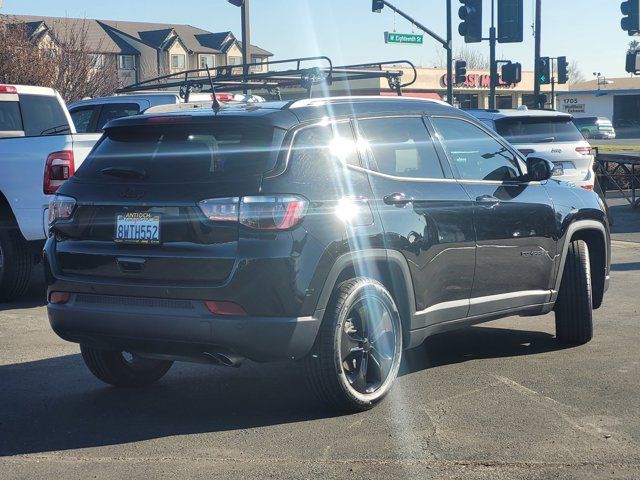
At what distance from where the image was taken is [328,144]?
18.6 feet

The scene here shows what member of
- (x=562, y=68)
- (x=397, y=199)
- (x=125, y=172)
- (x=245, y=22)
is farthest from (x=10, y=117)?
(x=562, y=68)

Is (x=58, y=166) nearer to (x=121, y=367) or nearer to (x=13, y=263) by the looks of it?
(x=13, y=263)

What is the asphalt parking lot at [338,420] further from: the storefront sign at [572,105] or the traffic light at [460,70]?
the storefront sign at [572,105]

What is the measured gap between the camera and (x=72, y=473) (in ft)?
15.5

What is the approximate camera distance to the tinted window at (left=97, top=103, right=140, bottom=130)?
12.7 m

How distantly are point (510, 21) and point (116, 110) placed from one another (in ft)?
48.3

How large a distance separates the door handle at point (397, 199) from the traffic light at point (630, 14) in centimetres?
1605

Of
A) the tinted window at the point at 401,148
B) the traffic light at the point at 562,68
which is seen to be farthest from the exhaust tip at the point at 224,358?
the traffic light at the point at 562,68

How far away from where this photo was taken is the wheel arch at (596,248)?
24.7 feet

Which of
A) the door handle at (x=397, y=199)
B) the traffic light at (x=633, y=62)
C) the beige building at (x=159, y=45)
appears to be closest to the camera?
the door handle at (x=397, y=199)

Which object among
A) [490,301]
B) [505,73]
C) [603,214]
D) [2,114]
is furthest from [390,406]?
[505,73]

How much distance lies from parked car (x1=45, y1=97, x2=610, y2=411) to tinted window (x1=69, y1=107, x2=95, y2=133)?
740 centimetres

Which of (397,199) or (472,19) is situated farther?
(472,19)

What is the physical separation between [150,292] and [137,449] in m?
0.81
